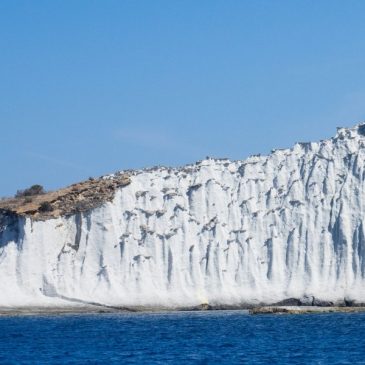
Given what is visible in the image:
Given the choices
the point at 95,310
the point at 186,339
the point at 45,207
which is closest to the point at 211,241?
the point at 95,310

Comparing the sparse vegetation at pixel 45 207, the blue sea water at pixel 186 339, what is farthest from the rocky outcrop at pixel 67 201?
the blue sea water at pixel 186 339

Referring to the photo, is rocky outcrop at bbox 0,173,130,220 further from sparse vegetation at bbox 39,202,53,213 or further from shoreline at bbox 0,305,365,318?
shoreline at bbox 0,305,365,318

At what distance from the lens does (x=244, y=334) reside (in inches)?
1987

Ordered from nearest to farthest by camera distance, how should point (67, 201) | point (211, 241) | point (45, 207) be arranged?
point (211, 241), point (45, 207), point (67, 201)

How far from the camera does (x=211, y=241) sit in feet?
230

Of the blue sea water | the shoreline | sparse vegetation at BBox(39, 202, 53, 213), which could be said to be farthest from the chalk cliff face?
the blue sea water

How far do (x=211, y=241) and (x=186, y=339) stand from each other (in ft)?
72.0

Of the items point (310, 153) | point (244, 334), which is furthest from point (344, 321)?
point (310, 153)

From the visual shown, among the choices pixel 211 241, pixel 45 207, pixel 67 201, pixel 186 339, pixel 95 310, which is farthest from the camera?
pixel 67 201

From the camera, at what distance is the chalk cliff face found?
67.7m

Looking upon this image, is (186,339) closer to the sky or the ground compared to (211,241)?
closer to the ground

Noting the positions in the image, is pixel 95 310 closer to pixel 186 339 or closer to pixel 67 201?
pixel 67 201

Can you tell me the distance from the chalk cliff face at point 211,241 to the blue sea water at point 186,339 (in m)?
3.56

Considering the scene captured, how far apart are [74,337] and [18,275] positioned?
62.0 ft
